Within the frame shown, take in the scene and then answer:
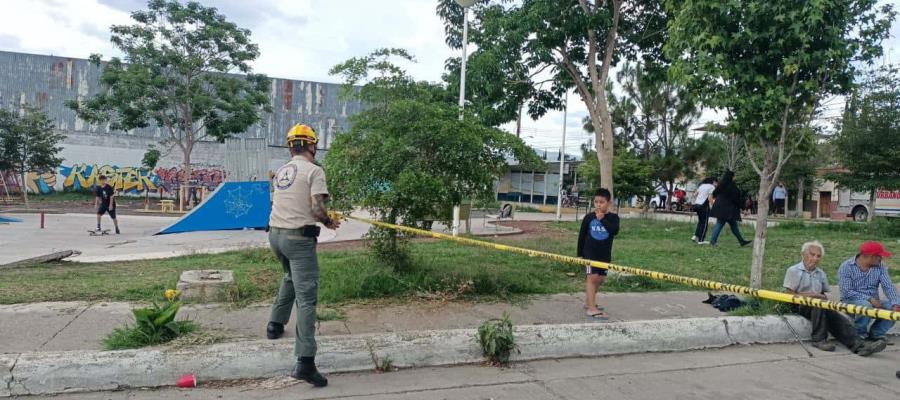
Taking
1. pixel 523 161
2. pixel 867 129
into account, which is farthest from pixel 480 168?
pixel 867 129

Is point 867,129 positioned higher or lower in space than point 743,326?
higher

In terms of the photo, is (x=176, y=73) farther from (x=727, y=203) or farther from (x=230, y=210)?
(x=727, y=203)

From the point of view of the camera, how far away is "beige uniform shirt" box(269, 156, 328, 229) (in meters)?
4.41

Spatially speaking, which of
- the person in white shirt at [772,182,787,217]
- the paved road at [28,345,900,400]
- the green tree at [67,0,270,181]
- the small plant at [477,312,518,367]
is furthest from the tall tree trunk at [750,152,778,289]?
the person in white shirt at [772,182,787,217]

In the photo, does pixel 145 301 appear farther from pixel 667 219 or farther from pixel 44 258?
pixel 667 219

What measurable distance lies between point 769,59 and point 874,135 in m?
12.8

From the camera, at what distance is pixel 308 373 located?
4.22 metres

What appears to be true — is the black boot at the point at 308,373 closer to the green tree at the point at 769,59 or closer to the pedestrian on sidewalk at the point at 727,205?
the green tree at the point at 769,59

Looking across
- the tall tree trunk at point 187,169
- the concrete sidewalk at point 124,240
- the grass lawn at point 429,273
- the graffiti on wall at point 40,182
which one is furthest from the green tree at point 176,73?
the grass lawn at point 429,273

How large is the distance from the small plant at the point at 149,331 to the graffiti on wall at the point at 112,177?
32.3m

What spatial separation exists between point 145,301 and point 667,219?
19293 mm

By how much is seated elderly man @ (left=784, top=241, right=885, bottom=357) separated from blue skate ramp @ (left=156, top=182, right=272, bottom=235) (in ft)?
46.5

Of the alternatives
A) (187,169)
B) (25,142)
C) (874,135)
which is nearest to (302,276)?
(874,135)

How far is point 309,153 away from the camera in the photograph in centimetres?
462
